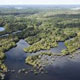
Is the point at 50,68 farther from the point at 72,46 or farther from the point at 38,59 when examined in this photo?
the point at 72,46

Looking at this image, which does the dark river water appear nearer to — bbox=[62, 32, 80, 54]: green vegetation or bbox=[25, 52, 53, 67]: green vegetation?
bbox=[25, 52, 53, 67]: green vegetation

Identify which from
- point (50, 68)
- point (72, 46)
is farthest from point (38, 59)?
point (72, 46)

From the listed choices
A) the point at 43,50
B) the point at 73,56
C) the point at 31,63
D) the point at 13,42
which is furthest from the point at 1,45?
the point at 73,56

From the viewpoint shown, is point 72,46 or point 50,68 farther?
point 72,46

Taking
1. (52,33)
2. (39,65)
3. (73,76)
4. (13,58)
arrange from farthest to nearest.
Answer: (52,33)
(13,58)
(39,65)
(73,76)

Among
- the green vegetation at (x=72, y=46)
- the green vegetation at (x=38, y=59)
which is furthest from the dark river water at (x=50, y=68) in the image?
the green vegetation at (x=72, y=46)

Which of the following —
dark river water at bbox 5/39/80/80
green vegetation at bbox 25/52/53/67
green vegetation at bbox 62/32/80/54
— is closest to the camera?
dark river water at bbox 5/39/80/80

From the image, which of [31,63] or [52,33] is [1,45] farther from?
[52,33]

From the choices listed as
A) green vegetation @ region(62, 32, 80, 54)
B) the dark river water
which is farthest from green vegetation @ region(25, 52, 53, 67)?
green vegetation @ region(62, 32, 80, 54)
